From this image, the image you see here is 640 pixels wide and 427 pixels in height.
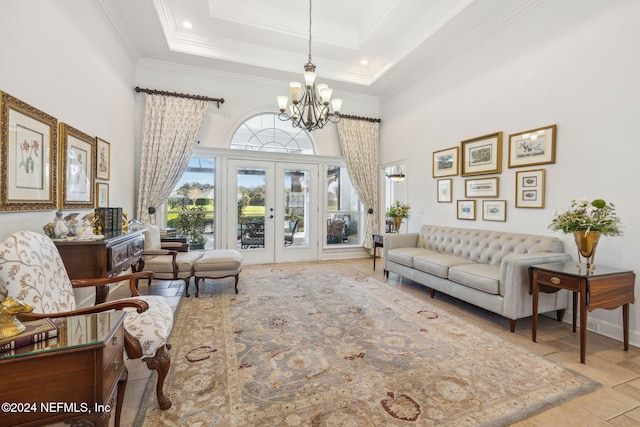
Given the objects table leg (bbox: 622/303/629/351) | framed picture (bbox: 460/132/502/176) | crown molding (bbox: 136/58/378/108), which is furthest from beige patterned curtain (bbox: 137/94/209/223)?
table leg (bbox: 622/303/629/351)

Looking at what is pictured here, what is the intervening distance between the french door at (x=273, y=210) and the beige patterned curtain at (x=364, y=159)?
0.87m

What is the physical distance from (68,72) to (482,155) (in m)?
5.02

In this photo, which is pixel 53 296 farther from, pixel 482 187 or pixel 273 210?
pixel 482 187

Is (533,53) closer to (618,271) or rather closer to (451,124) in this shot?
(451,124)

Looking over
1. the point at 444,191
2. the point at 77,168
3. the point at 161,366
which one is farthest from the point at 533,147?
the point at 77,168

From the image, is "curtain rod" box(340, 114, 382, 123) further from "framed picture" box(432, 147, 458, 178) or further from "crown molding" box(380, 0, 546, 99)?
"framed picture" box(432, 147, 458, 178)

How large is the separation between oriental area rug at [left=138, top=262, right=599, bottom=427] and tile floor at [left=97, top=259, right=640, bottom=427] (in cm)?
8

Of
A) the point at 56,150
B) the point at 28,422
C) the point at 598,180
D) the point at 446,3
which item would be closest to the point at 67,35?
the point at 56,150

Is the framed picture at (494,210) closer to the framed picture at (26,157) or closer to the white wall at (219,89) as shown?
the white wall at (219,89)

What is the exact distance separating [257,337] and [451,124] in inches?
170

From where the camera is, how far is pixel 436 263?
3.92 meters

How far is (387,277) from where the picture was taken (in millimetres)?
5051

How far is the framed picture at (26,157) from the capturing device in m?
2.04

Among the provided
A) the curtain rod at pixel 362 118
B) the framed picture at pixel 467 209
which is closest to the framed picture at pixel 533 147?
the framed picture at pixel 467 209
